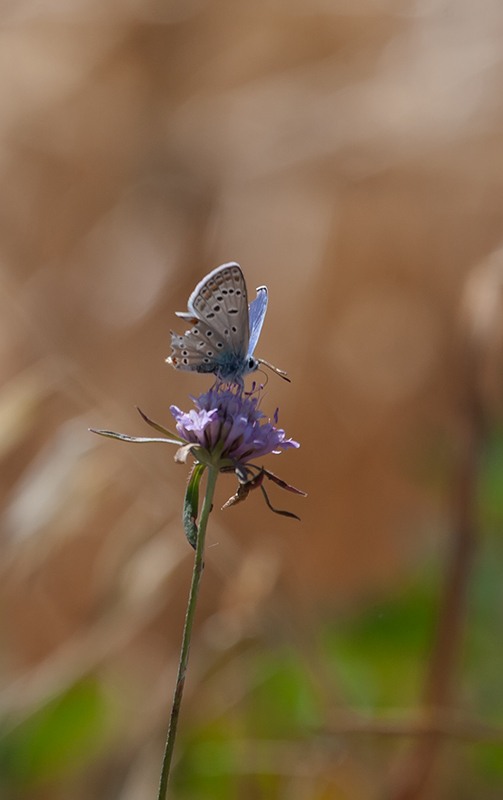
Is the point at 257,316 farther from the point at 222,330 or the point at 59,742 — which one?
the point at 59,742

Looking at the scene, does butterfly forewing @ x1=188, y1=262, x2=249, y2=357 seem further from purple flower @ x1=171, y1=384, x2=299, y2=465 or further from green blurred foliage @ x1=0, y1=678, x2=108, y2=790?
green blurred foliage @ x1=0, y1=678, x2=108, y2=790

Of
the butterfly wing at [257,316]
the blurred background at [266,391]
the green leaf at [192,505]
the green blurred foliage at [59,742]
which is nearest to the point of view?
the green leaf at [192,505]

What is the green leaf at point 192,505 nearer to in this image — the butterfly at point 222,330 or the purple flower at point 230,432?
the purple flower at point 230,432

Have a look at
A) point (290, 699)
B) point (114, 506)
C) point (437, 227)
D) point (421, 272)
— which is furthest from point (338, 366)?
point (290, 699)

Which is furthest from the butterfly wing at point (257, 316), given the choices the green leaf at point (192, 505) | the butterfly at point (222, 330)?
the green leaf at point (192, 505)

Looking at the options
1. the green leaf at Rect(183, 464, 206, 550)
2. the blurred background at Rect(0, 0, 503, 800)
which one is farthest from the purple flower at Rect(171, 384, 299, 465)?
the blurred background at Rect(0, 0, 503, 800)

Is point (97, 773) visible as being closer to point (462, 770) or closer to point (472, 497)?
point (462, 770)

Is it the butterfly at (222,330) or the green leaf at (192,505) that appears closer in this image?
the green leaf at (192,505)
